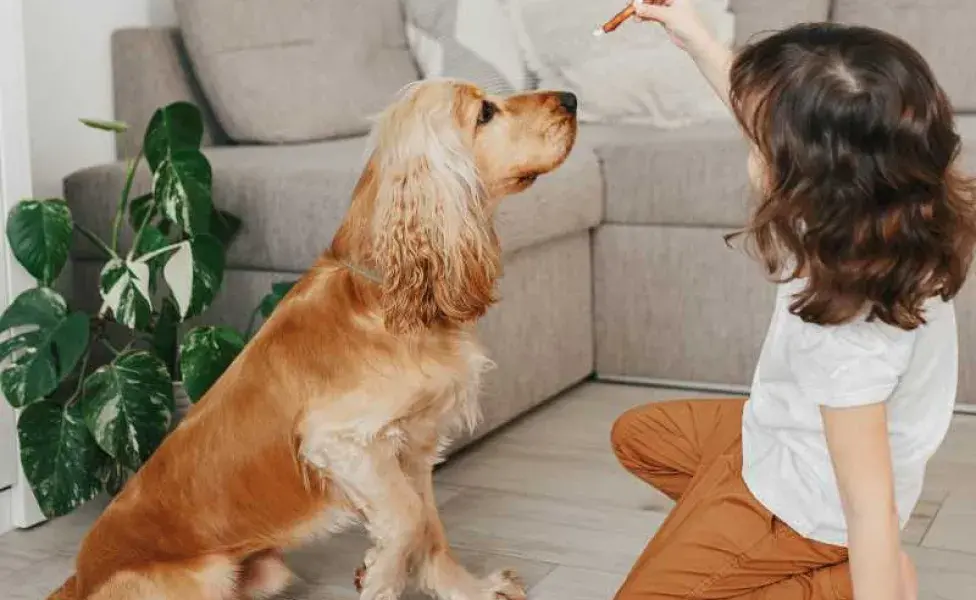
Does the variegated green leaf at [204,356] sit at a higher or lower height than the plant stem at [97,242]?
lower

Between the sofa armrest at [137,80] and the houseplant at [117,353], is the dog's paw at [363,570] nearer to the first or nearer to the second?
the houseplant at [117,353]

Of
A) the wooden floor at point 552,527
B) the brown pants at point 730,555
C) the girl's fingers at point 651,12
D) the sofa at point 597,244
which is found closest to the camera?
the brown pants at point 730,555

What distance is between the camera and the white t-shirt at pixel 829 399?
136 centimetres

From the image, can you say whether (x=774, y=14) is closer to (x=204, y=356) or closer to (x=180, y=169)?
(x=180, y=169)

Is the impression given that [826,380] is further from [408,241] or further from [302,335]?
[302,335]

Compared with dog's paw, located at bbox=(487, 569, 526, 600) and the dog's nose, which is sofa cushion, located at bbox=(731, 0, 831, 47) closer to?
the dog's nose

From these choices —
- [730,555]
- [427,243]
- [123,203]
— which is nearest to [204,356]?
[123,203]

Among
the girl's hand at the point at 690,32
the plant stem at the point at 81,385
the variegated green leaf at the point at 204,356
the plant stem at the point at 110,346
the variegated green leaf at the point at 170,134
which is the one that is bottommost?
the plant stem at the point at 81,385

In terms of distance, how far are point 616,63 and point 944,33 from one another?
847 mm

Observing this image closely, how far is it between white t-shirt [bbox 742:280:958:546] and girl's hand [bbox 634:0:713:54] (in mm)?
409

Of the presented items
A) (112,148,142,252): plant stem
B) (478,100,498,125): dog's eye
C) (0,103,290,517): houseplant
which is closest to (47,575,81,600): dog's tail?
(0,103,290,517): houseplant

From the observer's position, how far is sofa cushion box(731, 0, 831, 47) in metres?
3.46

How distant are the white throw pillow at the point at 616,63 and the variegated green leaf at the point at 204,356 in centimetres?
140

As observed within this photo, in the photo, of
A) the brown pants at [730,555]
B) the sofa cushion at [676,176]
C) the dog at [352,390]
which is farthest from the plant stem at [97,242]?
the brown pants at [730,555]
